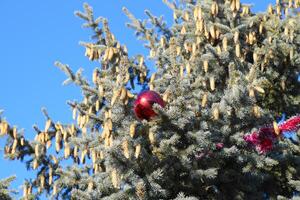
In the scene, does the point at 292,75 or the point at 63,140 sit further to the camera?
the point at 292,75

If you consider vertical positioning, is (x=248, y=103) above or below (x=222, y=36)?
below

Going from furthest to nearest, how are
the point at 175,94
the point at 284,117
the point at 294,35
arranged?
the point at 284,117
the point at 294,35
the point at 175,94

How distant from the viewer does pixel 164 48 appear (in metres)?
8.89

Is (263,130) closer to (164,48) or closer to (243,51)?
(243,51)

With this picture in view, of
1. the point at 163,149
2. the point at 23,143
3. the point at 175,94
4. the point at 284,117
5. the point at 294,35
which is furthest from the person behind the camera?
the point at 284,117

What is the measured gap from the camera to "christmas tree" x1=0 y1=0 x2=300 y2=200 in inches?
239

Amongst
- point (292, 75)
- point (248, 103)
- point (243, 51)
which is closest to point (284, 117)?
point (292, 75)

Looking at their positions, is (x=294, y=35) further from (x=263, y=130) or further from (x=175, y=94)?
(x=175, y=94)

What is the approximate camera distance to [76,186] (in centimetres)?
724

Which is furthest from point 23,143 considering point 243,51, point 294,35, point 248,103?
point 294,35

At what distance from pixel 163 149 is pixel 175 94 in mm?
723

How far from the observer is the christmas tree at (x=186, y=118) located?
6070 mm

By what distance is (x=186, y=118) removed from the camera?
20.1 feet

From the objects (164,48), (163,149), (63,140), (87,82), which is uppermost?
(164,48)
